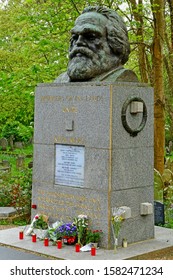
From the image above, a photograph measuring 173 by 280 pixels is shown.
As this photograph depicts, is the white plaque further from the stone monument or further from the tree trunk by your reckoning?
the tree trunk

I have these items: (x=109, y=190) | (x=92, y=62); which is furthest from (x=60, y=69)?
(x=109, y=190)

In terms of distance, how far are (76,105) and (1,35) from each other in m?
21.4

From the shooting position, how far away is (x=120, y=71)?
420 inches

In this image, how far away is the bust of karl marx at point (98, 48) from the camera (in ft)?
35.4

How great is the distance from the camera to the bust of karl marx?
1079 centimetres

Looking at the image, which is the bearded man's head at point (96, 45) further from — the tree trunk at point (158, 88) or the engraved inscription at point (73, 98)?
the tree trunk at point (158, 88)

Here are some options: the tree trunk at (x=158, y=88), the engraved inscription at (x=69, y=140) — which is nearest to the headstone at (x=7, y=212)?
the engraved inscription at (x=69, y=140)

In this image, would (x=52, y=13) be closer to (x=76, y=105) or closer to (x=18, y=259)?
(x=76, y=105)

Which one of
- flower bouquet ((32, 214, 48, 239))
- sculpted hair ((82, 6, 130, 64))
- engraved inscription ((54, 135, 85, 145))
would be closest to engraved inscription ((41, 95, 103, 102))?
engraved inscription ((54, 135, 85, 145))

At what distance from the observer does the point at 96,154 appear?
1034cm

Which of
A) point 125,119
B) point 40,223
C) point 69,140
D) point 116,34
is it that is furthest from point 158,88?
point 40,223

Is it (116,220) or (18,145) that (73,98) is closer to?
(116,220)

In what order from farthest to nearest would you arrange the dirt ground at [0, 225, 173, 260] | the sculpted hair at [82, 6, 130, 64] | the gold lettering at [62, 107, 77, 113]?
the sculpted hair at [82, 6, 130, 64]
the gold lettering at [62, 107, 77, 113]
the dirt ground at [0, 225, 173, 260]
